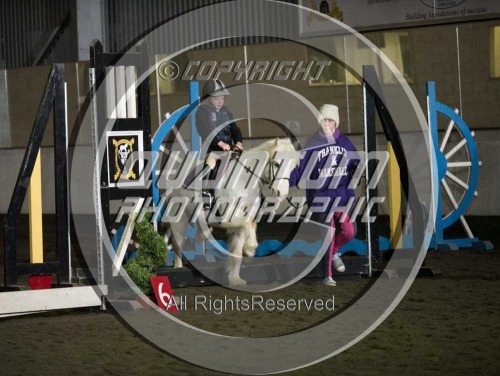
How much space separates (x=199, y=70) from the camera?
54.1 ft

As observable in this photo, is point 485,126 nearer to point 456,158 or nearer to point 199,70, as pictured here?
point 456,158

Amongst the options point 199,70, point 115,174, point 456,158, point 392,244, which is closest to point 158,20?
point 199,70

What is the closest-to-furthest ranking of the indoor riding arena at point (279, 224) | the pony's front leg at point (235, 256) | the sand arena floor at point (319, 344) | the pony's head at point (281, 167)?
the sand arena floor at point (319, 344)
the indoor riding arena at point (279, 224)
the pony's head at point (281, 167)
the pony's front leg at point (235, 256)

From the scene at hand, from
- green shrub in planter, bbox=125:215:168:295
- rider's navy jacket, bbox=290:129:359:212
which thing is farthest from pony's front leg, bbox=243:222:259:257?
green shrub in planter, bbox=125:215:168:295

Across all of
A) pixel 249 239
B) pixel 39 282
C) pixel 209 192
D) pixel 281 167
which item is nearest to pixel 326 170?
pixel 281 167

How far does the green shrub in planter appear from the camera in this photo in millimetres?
7723

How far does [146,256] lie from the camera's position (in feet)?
25.7

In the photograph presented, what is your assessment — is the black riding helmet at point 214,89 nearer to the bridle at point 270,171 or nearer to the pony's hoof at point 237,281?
the bridle at point 270,171

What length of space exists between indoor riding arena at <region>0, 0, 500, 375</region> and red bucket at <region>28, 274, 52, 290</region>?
1 centimetres

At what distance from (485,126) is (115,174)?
7.65 metres

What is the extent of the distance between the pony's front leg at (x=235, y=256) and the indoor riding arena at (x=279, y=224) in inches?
0.8

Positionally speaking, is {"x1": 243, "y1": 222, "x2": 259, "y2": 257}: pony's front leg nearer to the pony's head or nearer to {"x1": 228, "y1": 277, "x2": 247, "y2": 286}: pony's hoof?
{"x1": 228, "y1": 277, "x2": 247, "y2": 286}: pony's hoof

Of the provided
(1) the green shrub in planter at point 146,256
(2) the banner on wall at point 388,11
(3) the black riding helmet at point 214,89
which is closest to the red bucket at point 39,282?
(1) the green shrub in planter at point 146,256

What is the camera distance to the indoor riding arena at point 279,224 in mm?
6176
